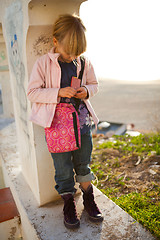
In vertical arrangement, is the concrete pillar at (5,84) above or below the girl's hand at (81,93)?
below

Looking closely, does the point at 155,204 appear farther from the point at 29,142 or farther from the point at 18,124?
the point at 18,124

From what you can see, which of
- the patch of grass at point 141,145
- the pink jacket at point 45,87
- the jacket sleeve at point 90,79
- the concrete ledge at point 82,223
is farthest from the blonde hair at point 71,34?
the patch of grass at point 141,145

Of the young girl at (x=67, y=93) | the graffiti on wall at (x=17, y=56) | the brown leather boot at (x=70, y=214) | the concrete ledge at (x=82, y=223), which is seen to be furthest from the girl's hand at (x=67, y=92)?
the concrete ledge at (x=82, y=223)

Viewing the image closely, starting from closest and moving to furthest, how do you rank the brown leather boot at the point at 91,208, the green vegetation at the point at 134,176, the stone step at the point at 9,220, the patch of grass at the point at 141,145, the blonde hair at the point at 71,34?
the blonde hair at the point at 71,34 → the brown leather boot at the point at 91,208 → the green vegetation at the point at 134,176 → the stone step at the point at 9,220 → the patch of grass at the point at 141,145

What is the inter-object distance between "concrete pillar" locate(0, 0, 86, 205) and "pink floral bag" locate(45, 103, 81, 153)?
1.16 ft

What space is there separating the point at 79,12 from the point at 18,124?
4.49 ft

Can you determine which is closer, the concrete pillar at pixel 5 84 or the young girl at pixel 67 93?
the young girl at pixel 67 93

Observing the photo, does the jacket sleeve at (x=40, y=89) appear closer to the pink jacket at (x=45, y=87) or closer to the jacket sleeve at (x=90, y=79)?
the pink jacket at (x=45, y=87)

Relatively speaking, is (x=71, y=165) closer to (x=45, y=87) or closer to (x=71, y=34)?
(x=45, y=87)

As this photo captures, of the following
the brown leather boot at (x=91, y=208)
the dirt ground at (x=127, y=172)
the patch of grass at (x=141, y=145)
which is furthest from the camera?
the patch of grass at (x=141, y=145)

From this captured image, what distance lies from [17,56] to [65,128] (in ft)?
2.83

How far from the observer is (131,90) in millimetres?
18891

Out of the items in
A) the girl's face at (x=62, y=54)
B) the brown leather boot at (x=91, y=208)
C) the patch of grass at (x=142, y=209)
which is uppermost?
the girl's face at (x=62, y=54)

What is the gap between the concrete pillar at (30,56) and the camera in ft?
5.57
